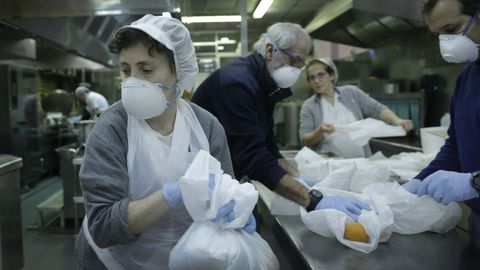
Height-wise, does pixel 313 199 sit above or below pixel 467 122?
below

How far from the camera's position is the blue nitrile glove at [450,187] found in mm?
1004

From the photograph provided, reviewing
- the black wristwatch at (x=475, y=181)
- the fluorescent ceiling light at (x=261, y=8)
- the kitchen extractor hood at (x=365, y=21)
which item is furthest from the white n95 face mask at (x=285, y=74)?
the kitchen extractor hood at (x=365, y=21)

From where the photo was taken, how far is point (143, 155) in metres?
0.92

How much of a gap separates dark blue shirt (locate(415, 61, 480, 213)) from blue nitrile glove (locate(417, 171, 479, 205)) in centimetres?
13

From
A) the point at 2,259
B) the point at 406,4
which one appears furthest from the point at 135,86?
the point at 406,4

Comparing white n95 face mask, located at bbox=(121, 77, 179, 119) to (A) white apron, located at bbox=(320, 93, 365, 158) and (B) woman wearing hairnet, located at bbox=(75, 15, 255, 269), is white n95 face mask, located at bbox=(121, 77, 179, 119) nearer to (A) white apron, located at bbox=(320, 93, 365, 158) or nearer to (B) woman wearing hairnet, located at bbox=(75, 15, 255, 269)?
(B) woman wearing hairnet, located at bbox=(75, 15, 255, 269)

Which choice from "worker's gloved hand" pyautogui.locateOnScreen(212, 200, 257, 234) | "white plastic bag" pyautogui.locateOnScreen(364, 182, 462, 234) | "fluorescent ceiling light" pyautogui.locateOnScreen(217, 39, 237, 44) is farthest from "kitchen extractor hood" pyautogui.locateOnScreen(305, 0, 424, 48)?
"worker's gloved hand" pyautogui.locateOnScreen(212, 200, 257, 234)

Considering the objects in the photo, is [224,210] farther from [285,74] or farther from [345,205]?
[285,74]

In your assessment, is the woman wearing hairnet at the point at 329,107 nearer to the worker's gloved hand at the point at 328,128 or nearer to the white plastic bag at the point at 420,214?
the worker's gloved hand at the point at 328,128

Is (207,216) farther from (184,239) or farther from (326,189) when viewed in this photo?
(326,189)

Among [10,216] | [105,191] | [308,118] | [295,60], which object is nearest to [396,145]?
[308,118]

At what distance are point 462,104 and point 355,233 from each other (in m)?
0.55

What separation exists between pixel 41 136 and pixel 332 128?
15.3 feet

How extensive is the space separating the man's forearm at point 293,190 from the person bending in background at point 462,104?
33 centimetres
